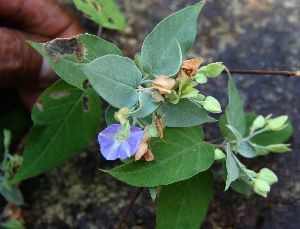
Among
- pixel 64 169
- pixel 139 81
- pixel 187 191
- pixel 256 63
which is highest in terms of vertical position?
pixel 139 81

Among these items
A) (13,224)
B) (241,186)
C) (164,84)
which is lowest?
(13,224)

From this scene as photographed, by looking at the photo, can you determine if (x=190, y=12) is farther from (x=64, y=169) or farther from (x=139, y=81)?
(x=64, y=169)

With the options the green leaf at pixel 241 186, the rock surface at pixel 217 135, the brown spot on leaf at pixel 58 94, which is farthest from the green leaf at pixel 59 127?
the green leaf at pixel 241 186

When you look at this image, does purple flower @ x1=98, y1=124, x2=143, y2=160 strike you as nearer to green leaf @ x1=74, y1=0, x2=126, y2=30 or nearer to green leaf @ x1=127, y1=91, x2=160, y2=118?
green leaf @ x1=127, y1=91, x2=160, y2=118

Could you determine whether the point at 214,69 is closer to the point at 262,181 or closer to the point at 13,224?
the point at 262,181

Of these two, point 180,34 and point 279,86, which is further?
point 279,86

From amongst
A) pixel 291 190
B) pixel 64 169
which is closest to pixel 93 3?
pixel 64 169

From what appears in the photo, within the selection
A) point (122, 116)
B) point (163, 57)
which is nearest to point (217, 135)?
point (163, 57)
